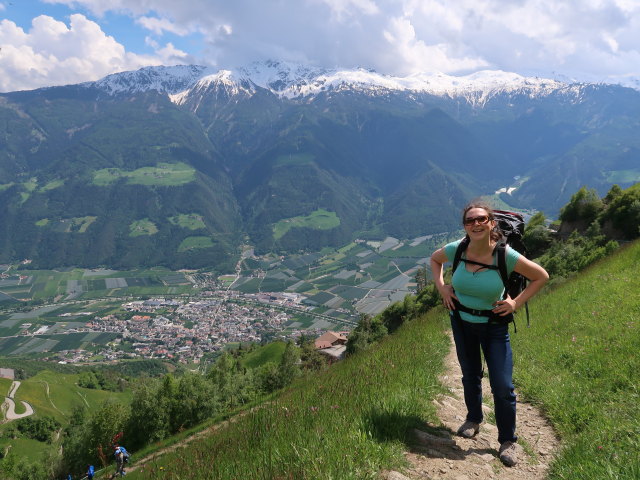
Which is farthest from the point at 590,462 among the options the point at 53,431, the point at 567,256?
the point at 53,431

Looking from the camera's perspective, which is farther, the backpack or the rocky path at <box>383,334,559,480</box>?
the backpack

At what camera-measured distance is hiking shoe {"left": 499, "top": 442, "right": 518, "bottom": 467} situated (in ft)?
12.5

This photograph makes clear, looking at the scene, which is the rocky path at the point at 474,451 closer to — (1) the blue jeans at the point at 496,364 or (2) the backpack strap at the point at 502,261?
(1) the blue jeans at the point at 496,364

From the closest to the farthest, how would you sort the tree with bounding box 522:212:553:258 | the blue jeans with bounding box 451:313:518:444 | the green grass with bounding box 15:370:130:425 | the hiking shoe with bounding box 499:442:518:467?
the hiking shoe with bounding box 499:442:518:467 → the blue jeans with bounding box 451:313:518:444 → the tree with bounding box 522:212:553:258 → the green grass with bounding box 15:370:130:425

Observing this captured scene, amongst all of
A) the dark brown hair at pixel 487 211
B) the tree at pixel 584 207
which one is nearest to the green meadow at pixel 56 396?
the tree at pixel 584 207

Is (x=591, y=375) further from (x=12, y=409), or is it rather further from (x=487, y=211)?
(x=12, y=409)

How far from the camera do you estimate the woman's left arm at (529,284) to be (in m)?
3.83

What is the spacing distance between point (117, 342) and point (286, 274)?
286 ft

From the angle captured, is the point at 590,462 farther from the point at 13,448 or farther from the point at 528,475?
the point at 13,448

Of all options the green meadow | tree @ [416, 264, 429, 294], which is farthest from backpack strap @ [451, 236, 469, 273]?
the green meadow

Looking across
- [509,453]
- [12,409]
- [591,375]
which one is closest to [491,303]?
[509,453]

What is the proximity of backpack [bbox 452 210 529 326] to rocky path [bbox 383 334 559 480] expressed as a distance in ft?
5.28

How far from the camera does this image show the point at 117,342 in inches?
5276

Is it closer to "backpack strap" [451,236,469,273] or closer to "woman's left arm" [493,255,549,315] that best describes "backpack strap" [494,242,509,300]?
"woman's left arm" [493,255,549,315]
